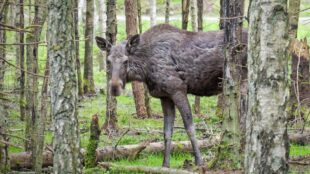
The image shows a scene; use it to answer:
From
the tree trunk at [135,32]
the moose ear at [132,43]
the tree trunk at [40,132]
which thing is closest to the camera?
the tree trunk at [40,132]

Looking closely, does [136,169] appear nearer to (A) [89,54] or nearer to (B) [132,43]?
(B) [132,43]

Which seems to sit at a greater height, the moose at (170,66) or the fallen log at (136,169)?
the moose at (170,66)

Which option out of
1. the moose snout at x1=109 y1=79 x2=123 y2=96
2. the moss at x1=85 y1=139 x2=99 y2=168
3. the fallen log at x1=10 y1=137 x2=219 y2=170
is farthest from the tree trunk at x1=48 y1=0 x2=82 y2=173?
the moose snout at x1=109 y1=79 x2=123 y2=96

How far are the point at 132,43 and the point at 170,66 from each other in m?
0.98

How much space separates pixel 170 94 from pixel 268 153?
19.9 ft

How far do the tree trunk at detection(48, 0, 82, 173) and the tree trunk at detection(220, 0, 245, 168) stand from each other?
9.86ft

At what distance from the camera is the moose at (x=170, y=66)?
11648 millimetres

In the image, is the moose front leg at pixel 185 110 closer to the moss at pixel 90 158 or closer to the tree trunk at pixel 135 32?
the moss at pixel 90 158

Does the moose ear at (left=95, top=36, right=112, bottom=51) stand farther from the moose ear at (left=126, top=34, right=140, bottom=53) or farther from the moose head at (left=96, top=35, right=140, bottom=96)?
the moose ear at (left=126, top=34, right=140, bottom=53)

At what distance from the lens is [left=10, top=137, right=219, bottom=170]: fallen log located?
11.0 metres

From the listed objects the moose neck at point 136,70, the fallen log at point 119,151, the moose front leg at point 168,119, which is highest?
the moose neck at point 136,70

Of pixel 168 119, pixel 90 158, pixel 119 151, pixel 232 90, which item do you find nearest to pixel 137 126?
pixel 168 119

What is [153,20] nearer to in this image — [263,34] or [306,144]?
[306,144]

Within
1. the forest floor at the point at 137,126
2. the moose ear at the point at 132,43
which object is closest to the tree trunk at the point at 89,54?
the forest floor at the point at 137,126
